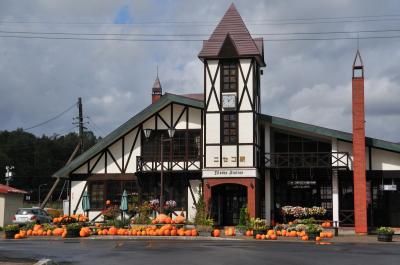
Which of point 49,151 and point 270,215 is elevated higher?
point 49,151

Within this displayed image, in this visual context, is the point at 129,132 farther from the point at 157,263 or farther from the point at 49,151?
the point at 49,151

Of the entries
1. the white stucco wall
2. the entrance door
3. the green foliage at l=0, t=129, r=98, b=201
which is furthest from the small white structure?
the green foliage at l=0, t=129, r=98, b=201

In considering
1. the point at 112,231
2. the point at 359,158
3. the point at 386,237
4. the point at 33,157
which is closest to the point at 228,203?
the point at 359,158

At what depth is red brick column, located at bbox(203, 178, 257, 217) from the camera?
33.2 metres

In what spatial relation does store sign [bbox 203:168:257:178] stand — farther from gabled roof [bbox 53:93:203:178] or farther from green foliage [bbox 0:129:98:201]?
green foliage [bbox 0:129:98:201]

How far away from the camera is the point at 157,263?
15.0 meters

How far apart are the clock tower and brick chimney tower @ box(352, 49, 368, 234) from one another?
209 inches

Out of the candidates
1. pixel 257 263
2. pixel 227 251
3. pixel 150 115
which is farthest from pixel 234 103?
pixel 257 263

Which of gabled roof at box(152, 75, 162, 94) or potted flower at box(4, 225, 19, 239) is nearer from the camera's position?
potted flower at box(4, 225, 19, 239)

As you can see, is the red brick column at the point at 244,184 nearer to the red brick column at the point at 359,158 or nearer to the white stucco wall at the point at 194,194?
the white stucco wall at the point at 194,194

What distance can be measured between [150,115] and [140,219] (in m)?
7.14

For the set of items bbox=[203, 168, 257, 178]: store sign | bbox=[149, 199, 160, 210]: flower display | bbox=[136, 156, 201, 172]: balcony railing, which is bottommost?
bbox=[149, 199, 160, 210]: flower display

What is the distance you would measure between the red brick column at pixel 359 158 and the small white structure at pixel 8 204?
21943 millimetres

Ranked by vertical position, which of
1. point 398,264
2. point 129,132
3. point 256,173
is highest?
point 129,132
